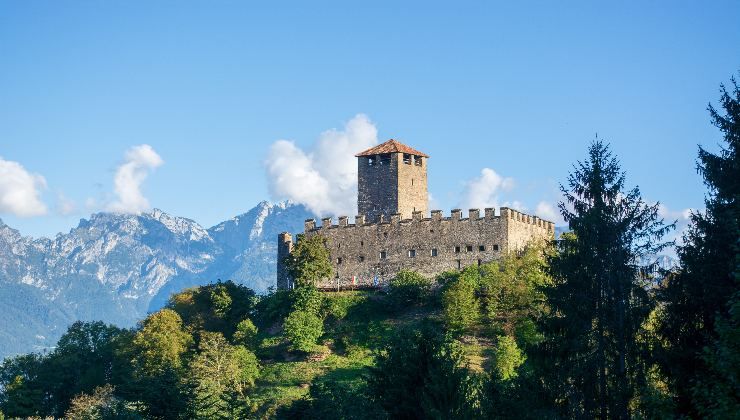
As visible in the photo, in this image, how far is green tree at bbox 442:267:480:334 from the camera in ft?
221

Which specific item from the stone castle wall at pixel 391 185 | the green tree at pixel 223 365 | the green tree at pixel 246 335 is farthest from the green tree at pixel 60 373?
the stone castle wall at pixel 391 185

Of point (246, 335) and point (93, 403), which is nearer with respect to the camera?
point (93, 403)

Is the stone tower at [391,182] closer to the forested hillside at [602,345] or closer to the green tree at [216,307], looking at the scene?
the green tree at [216,307]

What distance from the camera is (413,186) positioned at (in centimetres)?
8025

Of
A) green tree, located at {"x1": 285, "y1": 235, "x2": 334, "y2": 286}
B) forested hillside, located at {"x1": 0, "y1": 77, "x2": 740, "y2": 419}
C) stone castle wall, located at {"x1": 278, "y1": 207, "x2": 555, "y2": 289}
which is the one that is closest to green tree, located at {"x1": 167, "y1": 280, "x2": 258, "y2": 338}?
green tree, located at {"x1": 285, "y1": 235, "x2": 334, "y2": 286}

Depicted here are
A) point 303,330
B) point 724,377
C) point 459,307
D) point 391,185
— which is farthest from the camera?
point 391,185

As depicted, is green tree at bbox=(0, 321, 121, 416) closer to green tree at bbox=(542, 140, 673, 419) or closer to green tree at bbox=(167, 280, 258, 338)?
green tree at bbox=(167, 280, 258, 338)

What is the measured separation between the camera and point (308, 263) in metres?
76.9

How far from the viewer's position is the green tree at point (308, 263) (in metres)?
76.9

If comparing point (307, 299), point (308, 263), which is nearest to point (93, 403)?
point (307, 299)

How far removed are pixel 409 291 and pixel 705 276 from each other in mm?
40358

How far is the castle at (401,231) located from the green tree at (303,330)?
7483mm

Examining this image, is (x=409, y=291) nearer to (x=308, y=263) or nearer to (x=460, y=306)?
(x=460, y=306)

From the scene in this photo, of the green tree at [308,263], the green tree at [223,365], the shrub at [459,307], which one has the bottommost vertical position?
the green tree at [223,365]
